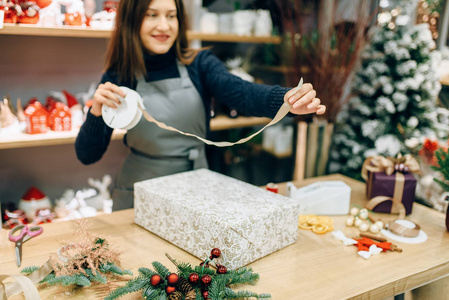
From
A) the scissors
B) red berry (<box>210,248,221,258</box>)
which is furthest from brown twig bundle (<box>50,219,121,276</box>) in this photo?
red berry (<box>210,248,221,258</box>)

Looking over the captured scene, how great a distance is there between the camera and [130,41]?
149 cm

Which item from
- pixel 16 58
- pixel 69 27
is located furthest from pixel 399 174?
pixel 16 58

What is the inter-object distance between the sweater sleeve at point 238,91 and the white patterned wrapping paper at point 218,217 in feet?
0.99

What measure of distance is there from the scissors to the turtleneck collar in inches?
30.7

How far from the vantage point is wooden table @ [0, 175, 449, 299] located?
0.87 meters

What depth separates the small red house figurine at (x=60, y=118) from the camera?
205 centimetres

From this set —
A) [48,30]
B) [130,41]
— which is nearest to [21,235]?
[130,41]

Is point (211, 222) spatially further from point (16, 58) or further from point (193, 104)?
point (16, 58)

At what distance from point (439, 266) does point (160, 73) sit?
3.95 feet

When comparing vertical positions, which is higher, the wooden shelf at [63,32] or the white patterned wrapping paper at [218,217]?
the wooden shelf at [63,32]

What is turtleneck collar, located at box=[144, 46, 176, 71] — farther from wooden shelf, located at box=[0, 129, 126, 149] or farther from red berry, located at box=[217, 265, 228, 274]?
red berry, located at box=[217, 265, 228, 274]

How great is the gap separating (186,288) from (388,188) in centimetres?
84

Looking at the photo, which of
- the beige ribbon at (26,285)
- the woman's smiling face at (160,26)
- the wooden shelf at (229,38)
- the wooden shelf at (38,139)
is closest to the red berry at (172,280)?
the beige ribbon at (26,285)

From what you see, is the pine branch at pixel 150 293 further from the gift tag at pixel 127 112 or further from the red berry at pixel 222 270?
the gift tag at pixel 127 112
